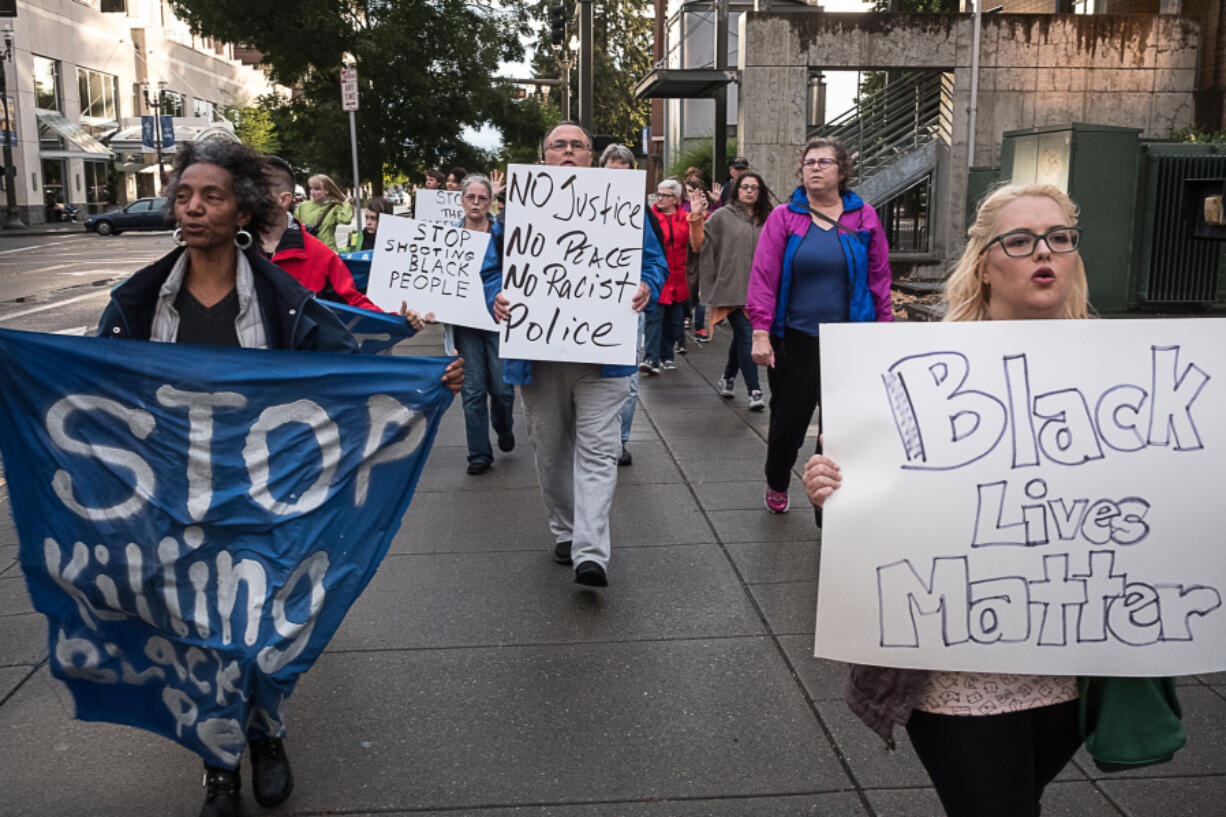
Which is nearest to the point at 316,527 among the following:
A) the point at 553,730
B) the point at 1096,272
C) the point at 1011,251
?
the point at 553,730

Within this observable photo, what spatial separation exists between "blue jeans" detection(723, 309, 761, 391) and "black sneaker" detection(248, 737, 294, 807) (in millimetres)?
6609

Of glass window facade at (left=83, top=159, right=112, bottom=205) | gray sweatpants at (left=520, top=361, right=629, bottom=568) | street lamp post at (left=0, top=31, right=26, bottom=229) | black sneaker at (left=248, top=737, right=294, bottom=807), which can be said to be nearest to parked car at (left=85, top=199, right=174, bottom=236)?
street lamp post at (left=0, top=31, right=26, bottom=229)

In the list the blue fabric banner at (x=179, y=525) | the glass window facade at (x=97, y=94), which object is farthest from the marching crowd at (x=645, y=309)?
the glass window facade at (x=97, y=94)

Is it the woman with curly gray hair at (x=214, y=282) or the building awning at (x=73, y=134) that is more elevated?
the building awning at (x=73, y=134)

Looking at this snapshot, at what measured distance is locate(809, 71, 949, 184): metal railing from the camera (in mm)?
18078

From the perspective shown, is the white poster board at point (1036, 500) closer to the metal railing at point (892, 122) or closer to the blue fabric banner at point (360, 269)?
the blue fabric banner at point (360, 269)

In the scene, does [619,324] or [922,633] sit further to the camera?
[619,324]

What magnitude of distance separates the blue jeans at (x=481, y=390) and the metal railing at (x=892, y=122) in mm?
11115

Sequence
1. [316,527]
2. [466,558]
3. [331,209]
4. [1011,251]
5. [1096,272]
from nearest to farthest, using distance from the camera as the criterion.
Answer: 1. [1011,251]
2. [316,527]
3. [466,558]
4. [331,209]
5. [1096,272]

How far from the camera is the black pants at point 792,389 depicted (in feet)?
19.8

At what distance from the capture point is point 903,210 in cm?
1869

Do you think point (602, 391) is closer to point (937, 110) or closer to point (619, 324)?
point (619, 324)

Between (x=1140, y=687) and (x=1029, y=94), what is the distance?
649 inches

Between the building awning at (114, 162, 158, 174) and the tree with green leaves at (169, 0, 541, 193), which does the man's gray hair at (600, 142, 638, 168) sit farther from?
the building awning at (114, 162, 158, 174)
